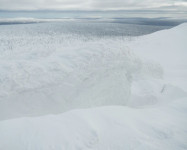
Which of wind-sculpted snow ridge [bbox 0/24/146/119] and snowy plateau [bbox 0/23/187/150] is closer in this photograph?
snowy plateau [bbox 0/23/187/150]

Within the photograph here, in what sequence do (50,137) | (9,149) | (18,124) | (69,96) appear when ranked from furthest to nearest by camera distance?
(69,96), (18,124), (50,137), (9,149)

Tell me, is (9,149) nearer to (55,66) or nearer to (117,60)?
(55,66)

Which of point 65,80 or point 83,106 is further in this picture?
point 83,106

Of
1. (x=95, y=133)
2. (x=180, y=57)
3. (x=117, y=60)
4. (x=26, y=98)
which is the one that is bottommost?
(x=180, y=57)

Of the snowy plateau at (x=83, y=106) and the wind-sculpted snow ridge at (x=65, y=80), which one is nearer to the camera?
the snowy plateau at (x=83, y=106)

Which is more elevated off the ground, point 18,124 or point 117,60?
point 117,60

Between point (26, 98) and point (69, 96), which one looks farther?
point (69, 96)

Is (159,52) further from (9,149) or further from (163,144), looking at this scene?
(9,149)

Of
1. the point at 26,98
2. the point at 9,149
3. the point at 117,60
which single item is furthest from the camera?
the point at 117,60

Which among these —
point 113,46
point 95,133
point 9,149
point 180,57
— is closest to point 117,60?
point 113,46

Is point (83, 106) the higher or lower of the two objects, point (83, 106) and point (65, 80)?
the lower
